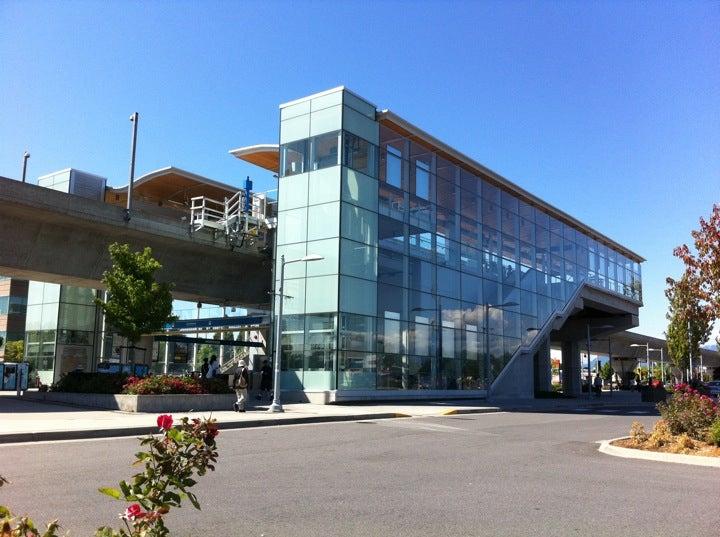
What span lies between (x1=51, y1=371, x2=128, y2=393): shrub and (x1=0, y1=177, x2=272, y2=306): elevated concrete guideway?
430cm

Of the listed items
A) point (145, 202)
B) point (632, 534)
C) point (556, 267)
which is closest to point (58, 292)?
point (145, 202)

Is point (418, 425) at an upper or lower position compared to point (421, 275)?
lower

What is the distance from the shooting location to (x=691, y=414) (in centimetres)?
1374

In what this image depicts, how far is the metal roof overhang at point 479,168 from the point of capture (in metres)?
32.8

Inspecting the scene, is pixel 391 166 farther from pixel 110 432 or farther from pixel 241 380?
pixel 110 432

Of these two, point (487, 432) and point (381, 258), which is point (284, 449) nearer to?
point (487, 432)

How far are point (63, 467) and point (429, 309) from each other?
25467 mm

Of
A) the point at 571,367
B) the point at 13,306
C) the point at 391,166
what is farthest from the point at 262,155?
the point at 13,306

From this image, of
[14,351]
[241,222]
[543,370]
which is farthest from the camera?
[14,351]

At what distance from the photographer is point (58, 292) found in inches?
1495

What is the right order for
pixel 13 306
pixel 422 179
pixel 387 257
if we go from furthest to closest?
pixel 13 306, pixel 422 179, pixel 387 257

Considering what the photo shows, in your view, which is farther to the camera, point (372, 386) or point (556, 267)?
point (556, 267)

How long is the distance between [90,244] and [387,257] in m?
13.3

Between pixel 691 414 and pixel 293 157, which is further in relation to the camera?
pixel 293 157
